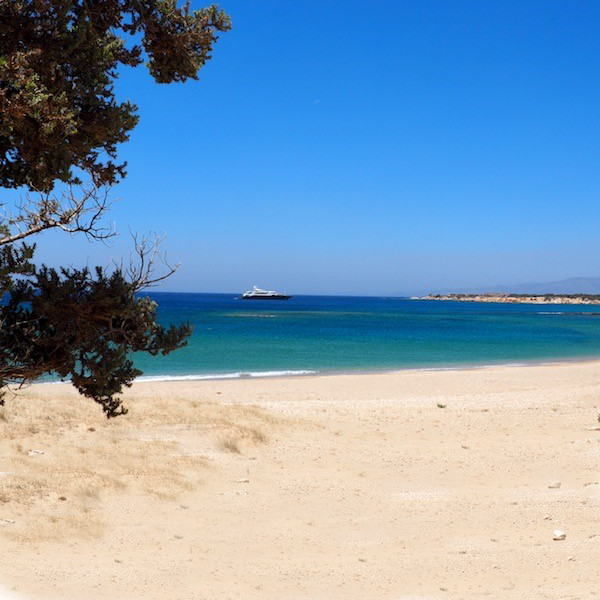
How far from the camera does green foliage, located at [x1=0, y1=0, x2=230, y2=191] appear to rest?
16.2 feet

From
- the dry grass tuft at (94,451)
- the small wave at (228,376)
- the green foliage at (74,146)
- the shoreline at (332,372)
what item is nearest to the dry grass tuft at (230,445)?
the dry grass tuft at (94,451)

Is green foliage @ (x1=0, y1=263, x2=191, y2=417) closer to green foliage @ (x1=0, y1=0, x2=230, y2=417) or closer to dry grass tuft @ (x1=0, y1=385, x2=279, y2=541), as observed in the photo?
green foliage @ (x1=0, y1=0, x2=230, y2=417)

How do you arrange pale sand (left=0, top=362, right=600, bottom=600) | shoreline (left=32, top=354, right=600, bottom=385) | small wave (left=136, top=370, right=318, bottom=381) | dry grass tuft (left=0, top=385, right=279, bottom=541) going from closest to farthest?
1. pale sand (left=0, top=362, right=600, bottom=600)
2. dry grass tuft (left=0, top=385, right=279, bottom=541)
3. small wave (left=136, top=370, right=318, bottom=381)
4. shoreline (left=32, top=354, right=600, bottom=385)

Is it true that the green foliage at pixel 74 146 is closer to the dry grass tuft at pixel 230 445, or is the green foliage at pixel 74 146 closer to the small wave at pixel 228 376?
the dry grass tuft at pixel 230 445

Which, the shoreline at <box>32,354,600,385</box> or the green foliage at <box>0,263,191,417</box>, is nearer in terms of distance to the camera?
the green foliage at <box>0,263,191,417</box>

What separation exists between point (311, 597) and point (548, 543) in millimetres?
3975

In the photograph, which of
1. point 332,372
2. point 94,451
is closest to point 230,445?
point 94,451

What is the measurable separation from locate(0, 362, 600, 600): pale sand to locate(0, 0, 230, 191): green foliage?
5.96 m

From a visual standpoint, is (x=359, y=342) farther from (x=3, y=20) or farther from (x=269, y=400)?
(x=3, y=20)

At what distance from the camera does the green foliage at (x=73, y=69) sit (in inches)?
195

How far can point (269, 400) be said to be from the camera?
23.1 metres

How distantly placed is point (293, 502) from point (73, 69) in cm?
914

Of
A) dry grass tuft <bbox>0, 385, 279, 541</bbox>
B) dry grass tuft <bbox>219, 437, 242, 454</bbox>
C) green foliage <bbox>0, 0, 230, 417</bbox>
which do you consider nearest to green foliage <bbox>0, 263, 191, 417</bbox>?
green foliage <bbox>0, 0, 230, 417</bbox>

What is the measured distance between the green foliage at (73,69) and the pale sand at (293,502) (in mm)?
5962
